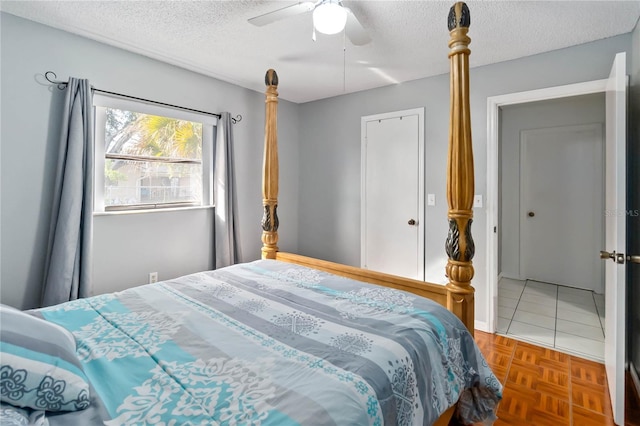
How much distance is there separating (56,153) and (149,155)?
2.25 feet

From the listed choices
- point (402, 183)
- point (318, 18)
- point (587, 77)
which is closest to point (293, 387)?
point (318, 18)

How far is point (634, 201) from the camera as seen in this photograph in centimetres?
223

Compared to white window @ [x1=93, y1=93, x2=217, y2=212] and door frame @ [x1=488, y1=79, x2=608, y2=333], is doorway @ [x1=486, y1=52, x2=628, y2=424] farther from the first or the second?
white window @ [x1=93, y1=93, x2=217, y2=212]

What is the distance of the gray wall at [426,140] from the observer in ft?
8.55

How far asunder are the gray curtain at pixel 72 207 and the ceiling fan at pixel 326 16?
4.73 feet

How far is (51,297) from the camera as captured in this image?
2.19 metres

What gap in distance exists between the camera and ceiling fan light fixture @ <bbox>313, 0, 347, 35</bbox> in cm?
166

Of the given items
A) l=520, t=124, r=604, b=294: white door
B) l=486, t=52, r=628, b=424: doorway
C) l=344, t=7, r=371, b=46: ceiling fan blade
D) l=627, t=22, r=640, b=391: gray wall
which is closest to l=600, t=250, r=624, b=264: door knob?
l=486, t=52, r=628, b=424: doorway

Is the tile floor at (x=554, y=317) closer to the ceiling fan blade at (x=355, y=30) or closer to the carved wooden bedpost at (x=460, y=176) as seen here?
the carved wooden bedpost at (x=460, y=176)

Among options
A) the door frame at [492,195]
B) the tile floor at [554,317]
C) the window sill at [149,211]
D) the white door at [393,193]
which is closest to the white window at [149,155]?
the window sill at [149,211]

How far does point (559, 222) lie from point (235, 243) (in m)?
4.13

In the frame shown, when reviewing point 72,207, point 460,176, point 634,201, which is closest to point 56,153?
point 72,207

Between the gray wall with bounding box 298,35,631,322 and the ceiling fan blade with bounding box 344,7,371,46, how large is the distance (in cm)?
104

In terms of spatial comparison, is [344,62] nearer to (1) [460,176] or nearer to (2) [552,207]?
(1) [460,176]
